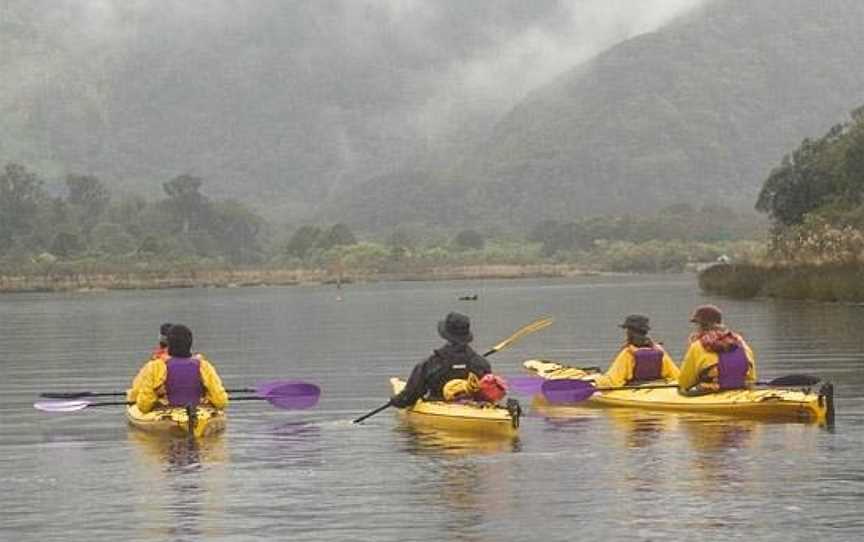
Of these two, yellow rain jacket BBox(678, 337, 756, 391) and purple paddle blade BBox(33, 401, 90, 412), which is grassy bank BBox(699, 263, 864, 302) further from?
purple paddle blade BBox(33, 401, 90, 412)

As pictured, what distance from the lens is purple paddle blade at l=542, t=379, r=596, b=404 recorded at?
114 ft

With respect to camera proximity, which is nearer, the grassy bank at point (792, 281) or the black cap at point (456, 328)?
the black cap at point (456, 328)

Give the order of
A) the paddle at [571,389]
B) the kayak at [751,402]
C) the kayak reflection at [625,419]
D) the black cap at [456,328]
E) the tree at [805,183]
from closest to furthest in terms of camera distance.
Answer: the kayak reflection at [625,419]
the black cap at [456,328]
the kayak at [751,402]
the paddle at [571,389]
the tree at [805,183]

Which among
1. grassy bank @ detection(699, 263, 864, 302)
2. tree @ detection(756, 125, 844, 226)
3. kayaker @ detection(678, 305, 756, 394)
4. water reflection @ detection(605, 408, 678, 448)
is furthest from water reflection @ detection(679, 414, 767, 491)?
tree @ detection(756, 125, 844, 226)

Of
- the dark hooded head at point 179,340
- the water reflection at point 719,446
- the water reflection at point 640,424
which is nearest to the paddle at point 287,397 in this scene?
the dark hooded head at point 179,340

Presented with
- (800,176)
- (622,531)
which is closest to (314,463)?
(622,531)

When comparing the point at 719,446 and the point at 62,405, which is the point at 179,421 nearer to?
the point at 62,405

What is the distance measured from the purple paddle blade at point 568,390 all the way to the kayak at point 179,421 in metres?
7.11

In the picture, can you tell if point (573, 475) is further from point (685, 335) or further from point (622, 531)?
point (685, 335)

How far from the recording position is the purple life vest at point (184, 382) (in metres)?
31.1

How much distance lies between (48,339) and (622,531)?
6090cm

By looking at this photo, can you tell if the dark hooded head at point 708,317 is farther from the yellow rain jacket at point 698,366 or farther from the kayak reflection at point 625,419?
the kayak reflection at point 625,419

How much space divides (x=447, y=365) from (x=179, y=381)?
187 inches

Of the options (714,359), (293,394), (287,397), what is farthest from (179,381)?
(714,359)
